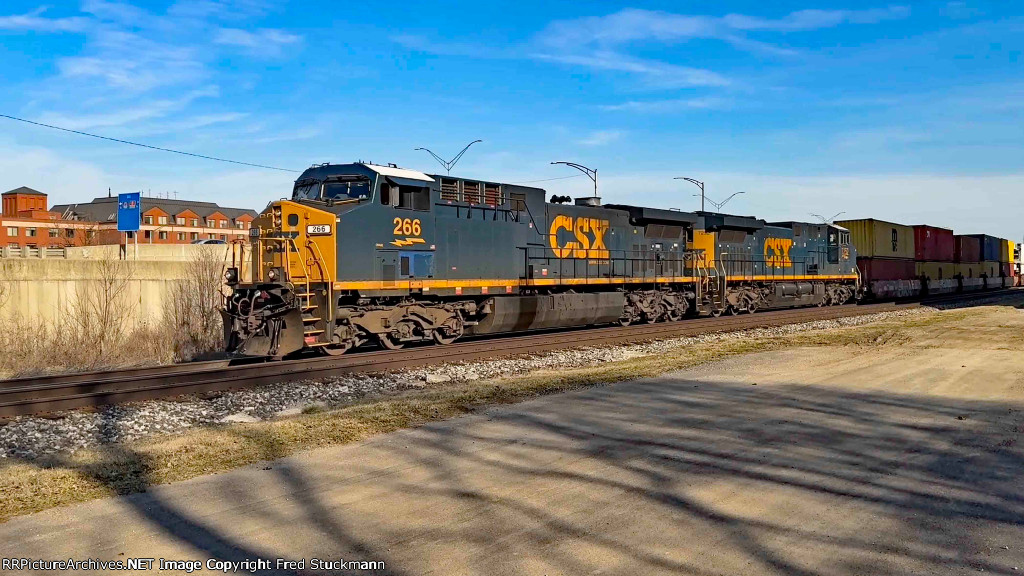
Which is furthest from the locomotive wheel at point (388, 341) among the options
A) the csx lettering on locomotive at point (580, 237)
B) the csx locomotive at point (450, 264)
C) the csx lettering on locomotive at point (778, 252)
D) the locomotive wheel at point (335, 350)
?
the csx lettering on locomotive at point (778, 252)

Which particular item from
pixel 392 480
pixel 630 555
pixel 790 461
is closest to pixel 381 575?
pixel 630 555

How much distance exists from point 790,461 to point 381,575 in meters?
4.31

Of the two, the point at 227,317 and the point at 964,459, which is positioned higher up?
the point at 227,317

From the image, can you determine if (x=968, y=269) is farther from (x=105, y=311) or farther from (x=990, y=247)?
(x=105, y=311)

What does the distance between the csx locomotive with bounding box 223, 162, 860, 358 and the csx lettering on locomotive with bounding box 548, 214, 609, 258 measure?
1.8 inches

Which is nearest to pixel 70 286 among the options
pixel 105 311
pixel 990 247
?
pixel 105 311

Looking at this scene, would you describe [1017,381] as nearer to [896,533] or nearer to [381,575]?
[896,533]

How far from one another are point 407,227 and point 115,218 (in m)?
97.4

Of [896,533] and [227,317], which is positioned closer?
[896,533]

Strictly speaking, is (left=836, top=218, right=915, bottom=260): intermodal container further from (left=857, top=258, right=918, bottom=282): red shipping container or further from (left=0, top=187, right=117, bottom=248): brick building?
(left=0, top=187, right=117, bottom=248): brick building

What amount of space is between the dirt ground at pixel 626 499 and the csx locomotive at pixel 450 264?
6273 mm

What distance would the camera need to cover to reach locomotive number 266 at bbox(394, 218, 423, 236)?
1591 cm

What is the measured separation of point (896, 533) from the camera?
5.25 metres

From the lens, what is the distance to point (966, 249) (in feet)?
170
